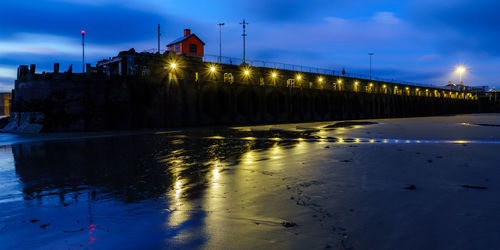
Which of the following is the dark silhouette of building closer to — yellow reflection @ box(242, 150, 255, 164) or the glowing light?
yellow reflection @ box(242, 150, 255, 164)

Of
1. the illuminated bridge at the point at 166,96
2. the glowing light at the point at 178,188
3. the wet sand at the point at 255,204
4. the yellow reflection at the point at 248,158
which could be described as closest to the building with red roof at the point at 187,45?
the illuminated bridge at the point at 166,96

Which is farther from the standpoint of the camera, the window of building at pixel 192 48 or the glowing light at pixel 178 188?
the window of building at pixel 192 48

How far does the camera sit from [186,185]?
24.1ft

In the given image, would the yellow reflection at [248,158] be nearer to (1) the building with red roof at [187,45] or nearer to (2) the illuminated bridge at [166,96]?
(2) the illuminated bridge at [166,96]

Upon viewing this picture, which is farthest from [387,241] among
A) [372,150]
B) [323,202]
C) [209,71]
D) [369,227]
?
[209,71]

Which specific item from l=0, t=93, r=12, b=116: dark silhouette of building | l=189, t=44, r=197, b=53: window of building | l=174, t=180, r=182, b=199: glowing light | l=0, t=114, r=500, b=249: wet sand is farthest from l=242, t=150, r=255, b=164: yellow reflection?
l=0, t=93, r=12, b=116: dark silhouette of building

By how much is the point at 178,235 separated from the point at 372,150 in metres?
10.9

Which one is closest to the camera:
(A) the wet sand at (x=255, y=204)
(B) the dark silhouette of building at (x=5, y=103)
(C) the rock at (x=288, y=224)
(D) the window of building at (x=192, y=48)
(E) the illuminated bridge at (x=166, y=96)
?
(A) the wet sand at (x=255, y=204)

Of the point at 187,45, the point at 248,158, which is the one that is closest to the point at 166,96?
the point at 248,158

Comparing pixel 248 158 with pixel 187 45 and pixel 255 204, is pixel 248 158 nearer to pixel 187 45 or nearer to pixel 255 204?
pixel 255 204

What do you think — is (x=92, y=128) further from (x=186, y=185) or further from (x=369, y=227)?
(x=369, y=227)

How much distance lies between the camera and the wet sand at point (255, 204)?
13.4 feet

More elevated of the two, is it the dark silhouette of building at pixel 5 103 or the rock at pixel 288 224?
the dark silhouette of building at pixel 5 103

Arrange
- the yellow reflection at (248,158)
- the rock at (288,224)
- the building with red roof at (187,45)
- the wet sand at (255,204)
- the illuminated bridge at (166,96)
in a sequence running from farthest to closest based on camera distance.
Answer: the building with red roof at (187,45), the illuminated bridge at (166,96), the yellow reflection at (248,158), the rock at (288,224), the wet sand at (255,204)
